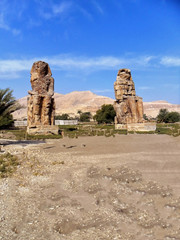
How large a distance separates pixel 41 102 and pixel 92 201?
44.4ft

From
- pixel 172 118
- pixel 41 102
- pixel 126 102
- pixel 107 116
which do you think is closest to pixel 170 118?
pixel 172 118

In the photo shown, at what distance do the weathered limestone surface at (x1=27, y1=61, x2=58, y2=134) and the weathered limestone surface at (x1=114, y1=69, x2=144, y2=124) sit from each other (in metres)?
7.19

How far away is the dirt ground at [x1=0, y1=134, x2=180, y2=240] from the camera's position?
317cm

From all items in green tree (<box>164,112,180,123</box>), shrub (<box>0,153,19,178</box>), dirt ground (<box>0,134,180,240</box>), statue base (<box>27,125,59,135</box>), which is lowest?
dirt ground (<box>0,134,180,240</box>)

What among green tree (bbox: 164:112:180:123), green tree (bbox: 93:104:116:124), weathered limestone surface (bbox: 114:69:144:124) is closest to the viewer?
weathered limestone surface (bbox: 114:69:144:124)

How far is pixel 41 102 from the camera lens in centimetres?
1683

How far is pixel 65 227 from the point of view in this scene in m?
3.30

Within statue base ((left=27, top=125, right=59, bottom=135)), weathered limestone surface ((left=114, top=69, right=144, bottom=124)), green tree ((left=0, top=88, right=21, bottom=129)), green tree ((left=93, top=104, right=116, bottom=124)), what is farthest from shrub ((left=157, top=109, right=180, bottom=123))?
green tree ((left=0, top=88, right=21, bottom=129))

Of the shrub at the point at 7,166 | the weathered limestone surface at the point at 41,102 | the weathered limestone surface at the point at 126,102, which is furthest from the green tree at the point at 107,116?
the shrub at the point at 7,166

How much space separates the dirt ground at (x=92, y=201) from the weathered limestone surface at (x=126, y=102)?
1422 centimetres

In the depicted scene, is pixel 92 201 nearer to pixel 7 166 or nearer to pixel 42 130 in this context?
pixel 7 166

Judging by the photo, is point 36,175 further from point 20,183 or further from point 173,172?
point 173,172

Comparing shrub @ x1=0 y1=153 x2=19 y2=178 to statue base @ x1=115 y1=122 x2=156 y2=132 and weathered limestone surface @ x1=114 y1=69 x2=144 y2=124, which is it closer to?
statue base @ x1=115 y1=122 x2=156 y2=132

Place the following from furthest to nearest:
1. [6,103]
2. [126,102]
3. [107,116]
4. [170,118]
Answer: [170,118] < [107,116] < [126,102] < [6,103]
